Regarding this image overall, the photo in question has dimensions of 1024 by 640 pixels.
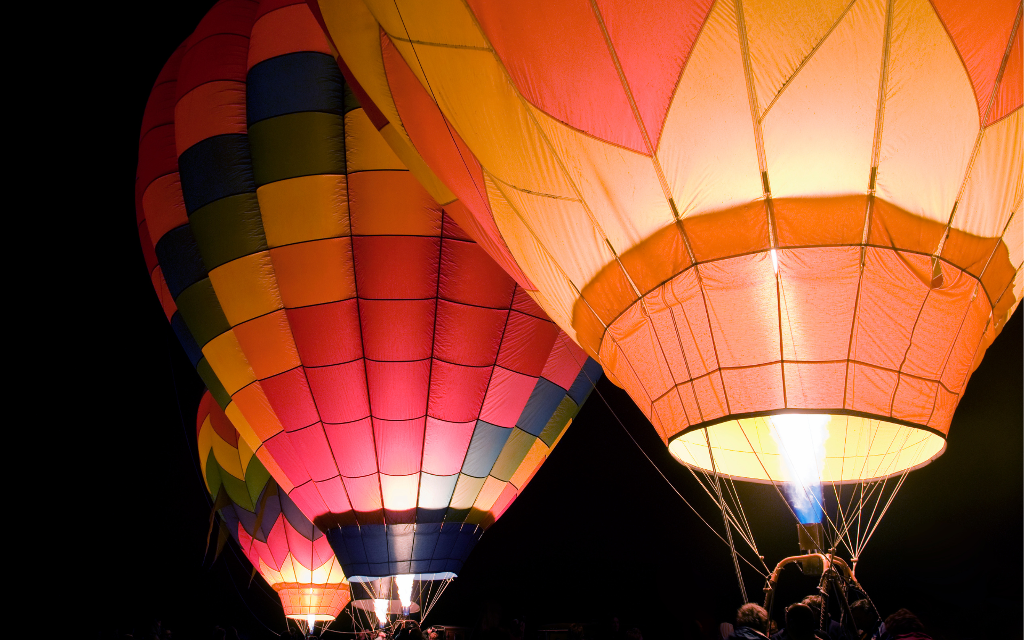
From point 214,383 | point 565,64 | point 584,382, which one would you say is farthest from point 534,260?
point 214,383

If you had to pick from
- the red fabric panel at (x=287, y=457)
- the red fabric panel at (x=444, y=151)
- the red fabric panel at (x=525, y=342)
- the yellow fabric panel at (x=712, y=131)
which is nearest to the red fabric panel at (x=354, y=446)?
the red fabric panel at (x=287, y=457)

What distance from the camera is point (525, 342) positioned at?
3.86 metres

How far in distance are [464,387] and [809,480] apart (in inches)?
83.3

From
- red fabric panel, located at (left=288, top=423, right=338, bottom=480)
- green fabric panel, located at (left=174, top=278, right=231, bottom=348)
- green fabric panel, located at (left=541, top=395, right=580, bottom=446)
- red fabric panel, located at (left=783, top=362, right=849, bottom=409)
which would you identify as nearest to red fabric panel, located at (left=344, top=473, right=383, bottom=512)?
red fabric panel, located at (left=288, top=423, right=338, bottom=480)

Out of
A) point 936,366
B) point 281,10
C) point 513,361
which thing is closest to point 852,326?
point 936,366

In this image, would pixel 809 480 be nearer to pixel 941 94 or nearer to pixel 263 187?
pixel 941 94

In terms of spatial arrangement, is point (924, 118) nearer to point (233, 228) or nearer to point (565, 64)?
point (565, 64)

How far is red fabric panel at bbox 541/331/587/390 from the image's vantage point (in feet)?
13.1

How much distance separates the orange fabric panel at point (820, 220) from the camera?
5.46 ft

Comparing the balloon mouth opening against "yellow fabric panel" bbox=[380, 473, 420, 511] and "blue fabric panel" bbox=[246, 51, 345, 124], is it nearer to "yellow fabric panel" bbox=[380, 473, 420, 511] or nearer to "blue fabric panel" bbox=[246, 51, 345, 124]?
"yellow fabric panel" bbox=[380, 473, 420, 511]

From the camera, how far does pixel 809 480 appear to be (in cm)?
203

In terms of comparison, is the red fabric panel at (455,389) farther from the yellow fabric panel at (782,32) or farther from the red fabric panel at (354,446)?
the yellow fabric panel at (782,32)

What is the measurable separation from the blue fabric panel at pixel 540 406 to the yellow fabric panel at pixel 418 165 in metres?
1.51

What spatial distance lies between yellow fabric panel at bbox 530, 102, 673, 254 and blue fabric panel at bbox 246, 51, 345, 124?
2135 millimetres
